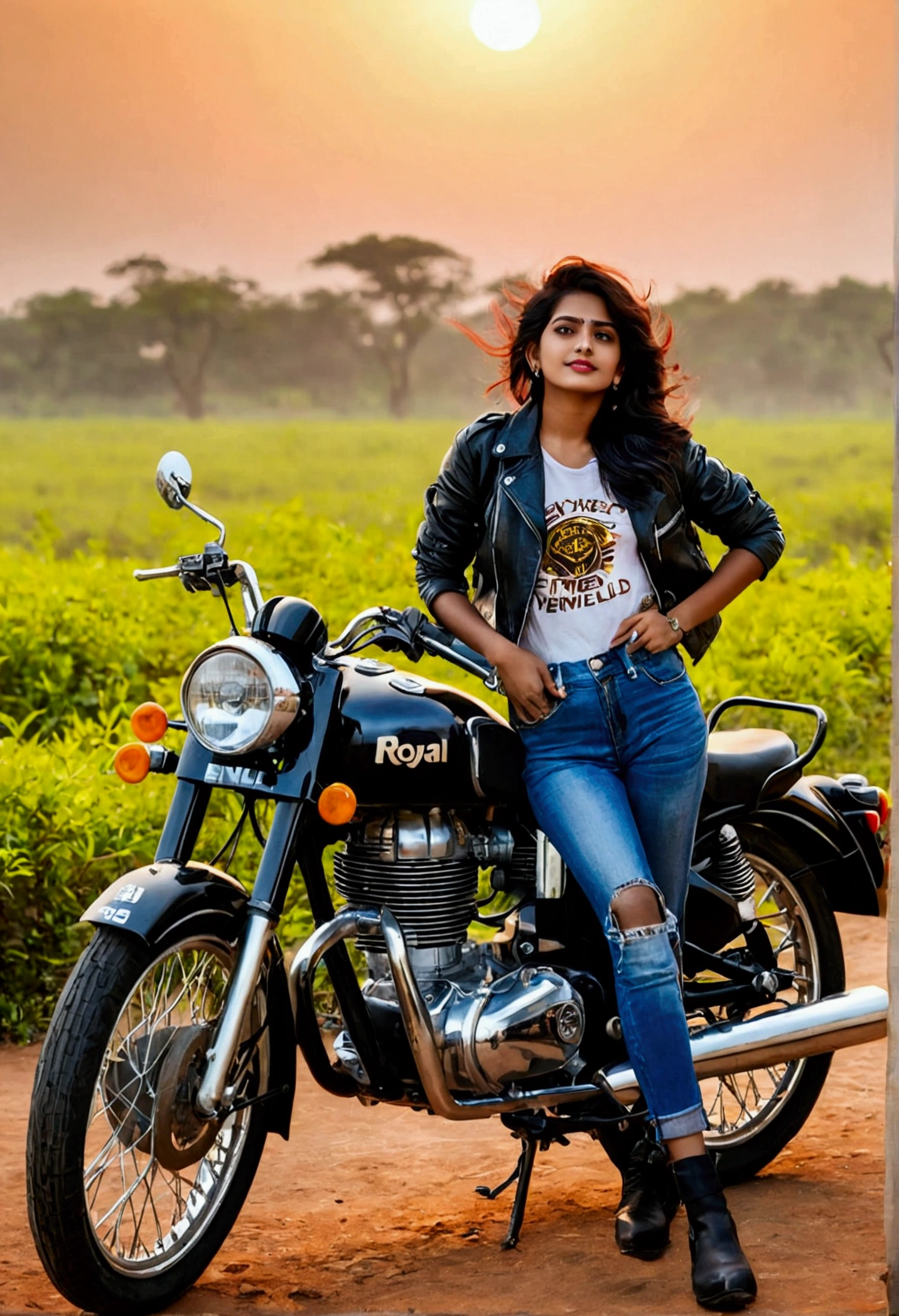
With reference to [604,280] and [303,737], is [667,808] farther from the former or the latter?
[604,280]

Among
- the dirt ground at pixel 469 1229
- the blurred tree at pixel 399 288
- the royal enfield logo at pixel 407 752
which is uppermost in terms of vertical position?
the blurred tree at pixel 399 288

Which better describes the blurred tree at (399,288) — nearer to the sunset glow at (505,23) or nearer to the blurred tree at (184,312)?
the blurred tree at (184,312)

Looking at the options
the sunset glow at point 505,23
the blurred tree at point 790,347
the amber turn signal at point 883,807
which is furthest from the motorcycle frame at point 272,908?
the blurred tree at point 790,347

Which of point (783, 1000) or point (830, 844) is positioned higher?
point (830, 844)

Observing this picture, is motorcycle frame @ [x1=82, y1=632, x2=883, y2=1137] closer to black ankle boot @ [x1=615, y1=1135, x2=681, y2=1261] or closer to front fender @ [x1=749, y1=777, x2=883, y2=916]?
black ankle boot @ [x1=615, y1=1135, x2=681, y2=1261]

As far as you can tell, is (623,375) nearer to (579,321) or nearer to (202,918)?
(579,321)

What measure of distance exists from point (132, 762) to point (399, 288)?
12.3 meters

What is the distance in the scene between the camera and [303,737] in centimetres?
283

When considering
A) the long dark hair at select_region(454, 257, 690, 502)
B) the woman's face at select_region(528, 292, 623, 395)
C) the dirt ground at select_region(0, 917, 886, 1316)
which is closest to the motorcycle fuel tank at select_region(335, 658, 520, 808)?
the long dark hair at select_region(454, 257, 690, 502)

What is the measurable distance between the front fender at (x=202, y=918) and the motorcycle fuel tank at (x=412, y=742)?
0.99ft

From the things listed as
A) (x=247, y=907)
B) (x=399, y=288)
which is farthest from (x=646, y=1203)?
(x=399, y=288)

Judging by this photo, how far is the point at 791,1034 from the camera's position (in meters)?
3.15

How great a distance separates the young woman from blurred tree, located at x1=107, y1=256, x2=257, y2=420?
33.3 feet

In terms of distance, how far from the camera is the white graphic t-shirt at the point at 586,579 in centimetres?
297
